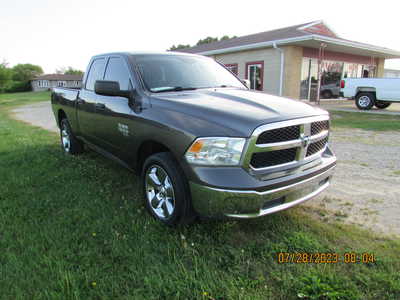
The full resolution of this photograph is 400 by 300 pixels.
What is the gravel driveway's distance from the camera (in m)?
3.27

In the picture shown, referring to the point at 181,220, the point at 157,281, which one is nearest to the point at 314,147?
the point at 181,220

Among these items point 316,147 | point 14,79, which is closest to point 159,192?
point 316,147

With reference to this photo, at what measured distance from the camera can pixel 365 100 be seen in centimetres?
1384

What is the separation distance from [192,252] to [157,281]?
1.48 ft

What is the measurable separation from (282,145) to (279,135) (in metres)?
0.09

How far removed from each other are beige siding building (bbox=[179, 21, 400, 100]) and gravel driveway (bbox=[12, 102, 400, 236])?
9757 millimetres

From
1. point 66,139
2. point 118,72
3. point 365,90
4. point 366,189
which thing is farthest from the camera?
point 365,90

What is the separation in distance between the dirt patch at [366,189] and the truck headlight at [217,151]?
A: 5.01ft

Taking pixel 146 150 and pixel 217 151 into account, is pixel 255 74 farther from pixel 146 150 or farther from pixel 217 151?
pixel 217 151

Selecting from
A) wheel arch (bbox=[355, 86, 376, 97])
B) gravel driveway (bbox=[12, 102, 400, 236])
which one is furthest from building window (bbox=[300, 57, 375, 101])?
gravel driveway (bbox=[12, 102, 400, 236])

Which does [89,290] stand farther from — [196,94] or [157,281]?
[196,94]

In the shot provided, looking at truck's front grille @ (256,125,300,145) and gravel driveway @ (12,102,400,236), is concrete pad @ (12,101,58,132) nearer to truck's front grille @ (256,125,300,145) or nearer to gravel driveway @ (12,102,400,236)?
gravel driveway @ (12,102,400,236)

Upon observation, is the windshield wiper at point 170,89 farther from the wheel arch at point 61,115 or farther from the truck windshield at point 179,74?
the wheel arch at point 61,115

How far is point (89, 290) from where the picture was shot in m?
2.24
